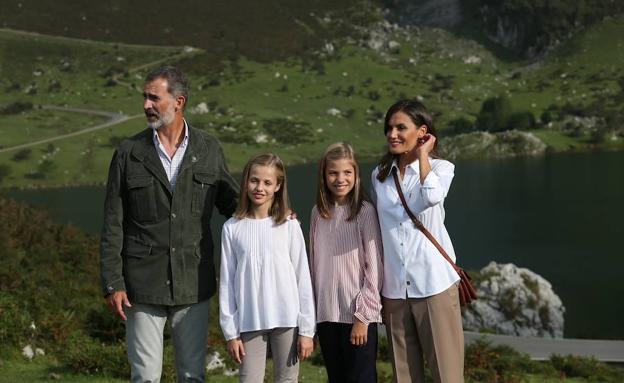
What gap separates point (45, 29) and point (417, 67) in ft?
316

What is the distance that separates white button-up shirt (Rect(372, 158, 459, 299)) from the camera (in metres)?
5.98

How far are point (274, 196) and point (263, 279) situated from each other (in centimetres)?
71

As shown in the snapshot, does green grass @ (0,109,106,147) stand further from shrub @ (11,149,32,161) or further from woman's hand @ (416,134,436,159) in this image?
woman's hand @ (416,134,436,159)

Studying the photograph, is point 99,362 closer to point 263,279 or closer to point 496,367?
point 263,279

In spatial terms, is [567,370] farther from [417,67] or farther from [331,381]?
[417,67]

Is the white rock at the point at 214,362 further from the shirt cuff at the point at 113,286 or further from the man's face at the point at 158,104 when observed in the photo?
the man's face at the point at 158,104

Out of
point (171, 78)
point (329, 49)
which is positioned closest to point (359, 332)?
point (171, 78)

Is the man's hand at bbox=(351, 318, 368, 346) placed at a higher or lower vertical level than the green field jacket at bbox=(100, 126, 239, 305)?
lower

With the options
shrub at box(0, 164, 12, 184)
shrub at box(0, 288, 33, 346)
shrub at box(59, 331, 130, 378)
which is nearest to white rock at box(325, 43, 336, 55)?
shrub at box(0, 164, 12, 184)

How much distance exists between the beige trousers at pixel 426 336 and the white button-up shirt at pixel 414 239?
94 millimetres

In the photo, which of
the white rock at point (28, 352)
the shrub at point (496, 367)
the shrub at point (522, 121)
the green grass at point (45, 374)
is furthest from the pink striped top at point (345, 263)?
the shrub at point (522, 121)

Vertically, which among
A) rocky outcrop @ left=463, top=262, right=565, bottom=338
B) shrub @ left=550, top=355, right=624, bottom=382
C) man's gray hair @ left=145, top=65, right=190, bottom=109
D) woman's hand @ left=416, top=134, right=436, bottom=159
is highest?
man's gray hair @ left=145, top=65, right=190, bottom=109

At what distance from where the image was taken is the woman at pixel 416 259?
19.6 feet

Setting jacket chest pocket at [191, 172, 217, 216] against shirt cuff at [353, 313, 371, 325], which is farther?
jacket chest pocket at [191, 172, 217, 216]
